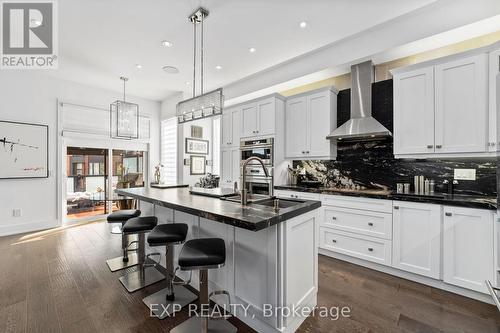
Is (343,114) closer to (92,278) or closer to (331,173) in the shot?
(331,173)

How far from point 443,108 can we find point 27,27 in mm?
5184

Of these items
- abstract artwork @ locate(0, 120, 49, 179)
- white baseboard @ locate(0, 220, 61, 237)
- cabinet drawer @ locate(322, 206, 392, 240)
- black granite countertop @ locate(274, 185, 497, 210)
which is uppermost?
abstract artwork @ locate(0, 120, 49, 179)

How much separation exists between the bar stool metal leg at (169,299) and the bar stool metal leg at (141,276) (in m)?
0.28

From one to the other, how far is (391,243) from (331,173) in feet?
4.80

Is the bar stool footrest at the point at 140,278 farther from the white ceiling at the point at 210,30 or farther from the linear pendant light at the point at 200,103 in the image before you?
the white ceiling at the point at 210,30

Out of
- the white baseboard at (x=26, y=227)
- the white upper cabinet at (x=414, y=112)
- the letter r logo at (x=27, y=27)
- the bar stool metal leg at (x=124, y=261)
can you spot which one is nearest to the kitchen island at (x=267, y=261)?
the bar stool metal leg at (x=124, y=261)

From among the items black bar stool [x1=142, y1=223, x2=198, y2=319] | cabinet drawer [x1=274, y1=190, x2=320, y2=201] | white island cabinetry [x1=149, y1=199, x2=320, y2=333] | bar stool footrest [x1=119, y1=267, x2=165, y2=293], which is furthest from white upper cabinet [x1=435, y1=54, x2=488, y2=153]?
bar stool footrest [x1=119, y1=267, x2=165, y2=293]

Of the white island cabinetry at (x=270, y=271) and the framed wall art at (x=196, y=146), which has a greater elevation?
the framed wall art at (x=196, y=146)

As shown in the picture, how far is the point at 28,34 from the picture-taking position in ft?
9.78

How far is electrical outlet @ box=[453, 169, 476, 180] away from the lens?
104 inches

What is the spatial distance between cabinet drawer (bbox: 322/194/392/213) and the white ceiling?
2212 millimetres

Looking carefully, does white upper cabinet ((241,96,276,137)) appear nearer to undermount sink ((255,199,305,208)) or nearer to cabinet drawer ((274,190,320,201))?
cabinet drawer ((274,190,320,201))

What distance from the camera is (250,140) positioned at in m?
4.25

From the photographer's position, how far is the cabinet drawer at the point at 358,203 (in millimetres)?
2686
